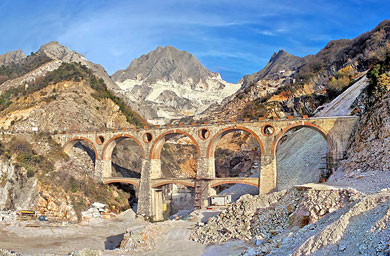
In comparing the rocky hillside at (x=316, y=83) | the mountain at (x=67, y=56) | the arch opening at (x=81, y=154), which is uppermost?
the mountain at (x=67, y=56)

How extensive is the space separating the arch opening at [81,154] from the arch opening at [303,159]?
2958 cm

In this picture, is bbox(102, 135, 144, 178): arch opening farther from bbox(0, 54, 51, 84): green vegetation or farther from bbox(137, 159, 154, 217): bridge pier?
bbox(0, 54, 51, 84): green vegetation

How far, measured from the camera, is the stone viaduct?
3978 cm

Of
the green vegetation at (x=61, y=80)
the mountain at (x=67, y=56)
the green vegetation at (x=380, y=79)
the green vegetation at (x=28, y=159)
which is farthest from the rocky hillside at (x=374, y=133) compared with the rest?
the mountain at (x=67, y=56)

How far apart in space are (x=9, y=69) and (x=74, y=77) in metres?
35.4

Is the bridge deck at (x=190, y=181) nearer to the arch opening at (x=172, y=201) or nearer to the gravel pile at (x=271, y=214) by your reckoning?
the arch opening at (x=172, y=201)

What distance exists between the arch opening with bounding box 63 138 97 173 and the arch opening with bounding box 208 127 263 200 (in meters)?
20.9

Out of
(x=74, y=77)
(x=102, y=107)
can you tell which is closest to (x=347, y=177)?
(x=102, y=107)

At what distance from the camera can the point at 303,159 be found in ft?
151

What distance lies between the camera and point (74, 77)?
8044 cm

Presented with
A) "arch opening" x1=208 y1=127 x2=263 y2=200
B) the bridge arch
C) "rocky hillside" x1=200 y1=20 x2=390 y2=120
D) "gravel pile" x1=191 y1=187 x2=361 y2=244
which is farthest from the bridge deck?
"rocky hillside" x1=200 y1=20 x2=390 y2=120

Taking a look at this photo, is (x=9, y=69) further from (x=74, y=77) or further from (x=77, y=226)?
(x=77, y=226)

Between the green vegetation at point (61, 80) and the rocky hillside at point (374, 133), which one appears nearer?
the rocky hillside at point (374, 133)

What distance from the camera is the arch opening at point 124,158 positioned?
54.6m
